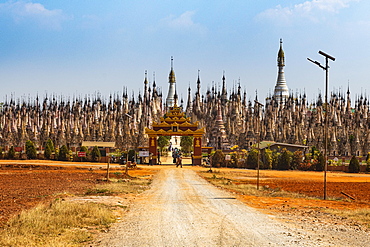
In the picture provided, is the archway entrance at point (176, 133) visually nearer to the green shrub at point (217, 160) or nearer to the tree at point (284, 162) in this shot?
the green shrub at point (217, 160)

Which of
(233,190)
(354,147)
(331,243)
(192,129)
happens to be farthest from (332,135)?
(331,243)

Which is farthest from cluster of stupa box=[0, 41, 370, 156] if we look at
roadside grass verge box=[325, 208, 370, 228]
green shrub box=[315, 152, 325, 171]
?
roadside grass verge box=[325, 208, 370, 228]

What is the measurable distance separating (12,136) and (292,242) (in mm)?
112114

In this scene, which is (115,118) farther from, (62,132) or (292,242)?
(292,242)

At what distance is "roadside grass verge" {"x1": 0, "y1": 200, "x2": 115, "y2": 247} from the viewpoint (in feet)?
36.7

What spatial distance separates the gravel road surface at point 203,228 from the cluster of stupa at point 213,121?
220 feet

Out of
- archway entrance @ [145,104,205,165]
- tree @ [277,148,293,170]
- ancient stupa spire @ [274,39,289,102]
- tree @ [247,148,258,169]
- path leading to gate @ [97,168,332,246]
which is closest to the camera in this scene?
path leading to gate @ [97,168,332,246]

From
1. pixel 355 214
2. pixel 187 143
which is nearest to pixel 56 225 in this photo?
pixel 355 214

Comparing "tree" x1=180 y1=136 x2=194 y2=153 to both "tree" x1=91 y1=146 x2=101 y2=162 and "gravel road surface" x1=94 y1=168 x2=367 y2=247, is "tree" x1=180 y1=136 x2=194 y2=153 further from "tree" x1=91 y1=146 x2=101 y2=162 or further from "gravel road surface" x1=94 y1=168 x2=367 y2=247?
"gravel road surface" x1=94 y1=168 x2=367 y2=247

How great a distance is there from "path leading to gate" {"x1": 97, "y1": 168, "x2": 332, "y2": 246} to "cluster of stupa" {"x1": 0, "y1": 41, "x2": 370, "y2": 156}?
6690 cm

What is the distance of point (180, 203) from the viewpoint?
788 inches

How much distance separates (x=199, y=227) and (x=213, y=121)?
107m

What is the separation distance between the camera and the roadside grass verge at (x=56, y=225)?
11188mm

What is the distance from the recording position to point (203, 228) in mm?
13367
